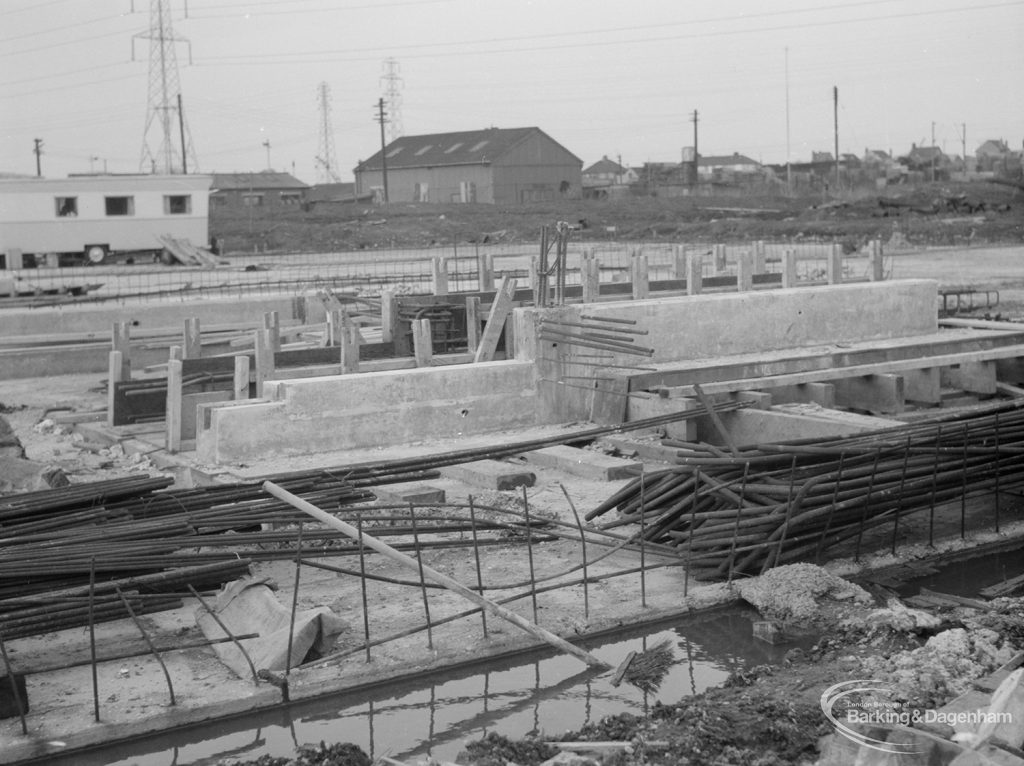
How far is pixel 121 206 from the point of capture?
126ft

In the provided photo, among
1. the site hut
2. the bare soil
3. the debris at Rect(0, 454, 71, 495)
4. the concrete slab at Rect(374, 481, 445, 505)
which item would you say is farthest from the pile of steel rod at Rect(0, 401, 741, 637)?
the site hut

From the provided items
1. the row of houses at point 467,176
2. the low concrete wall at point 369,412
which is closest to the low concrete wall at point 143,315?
the low concrete wall at point 369,412

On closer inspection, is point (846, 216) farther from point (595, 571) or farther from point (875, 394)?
point (595, 571)

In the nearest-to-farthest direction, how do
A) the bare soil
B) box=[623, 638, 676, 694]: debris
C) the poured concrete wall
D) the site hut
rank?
box=[623, 638, 676, 694]: debris → the poured concrete wall → the site hut → the bare soil

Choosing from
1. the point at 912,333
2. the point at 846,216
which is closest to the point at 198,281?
the point at 912,333

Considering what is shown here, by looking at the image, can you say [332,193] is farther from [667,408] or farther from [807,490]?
[807,490]

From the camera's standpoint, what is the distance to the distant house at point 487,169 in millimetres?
63156

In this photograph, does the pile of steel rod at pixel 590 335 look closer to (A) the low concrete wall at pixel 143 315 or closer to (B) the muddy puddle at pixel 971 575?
(B) the muddy puddle at pixel 971 575

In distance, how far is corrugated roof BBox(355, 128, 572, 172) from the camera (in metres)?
63.5

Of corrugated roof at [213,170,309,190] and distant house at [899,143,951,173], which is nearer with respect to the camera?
corrugated roof at [213,170,309,190]

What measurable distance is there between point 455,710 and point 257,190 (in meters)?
66.5

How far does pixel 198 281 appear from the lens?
31328mm

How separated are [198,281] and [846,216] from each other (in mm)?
27956

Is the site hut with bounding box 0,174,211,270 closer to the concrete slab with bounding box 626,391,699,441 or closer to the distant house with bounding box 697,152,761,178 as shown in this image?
the concrete slab with bounding box 626,391,699,441
